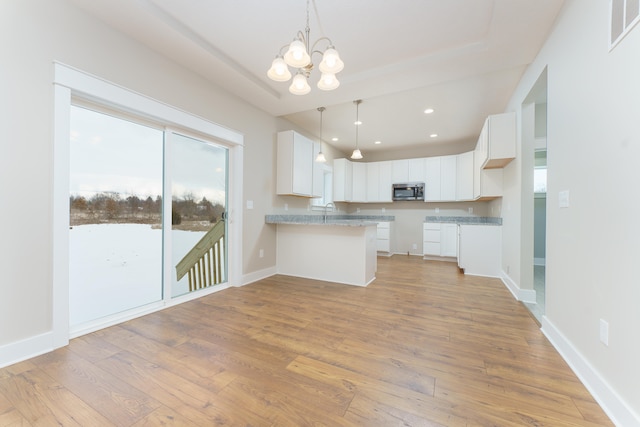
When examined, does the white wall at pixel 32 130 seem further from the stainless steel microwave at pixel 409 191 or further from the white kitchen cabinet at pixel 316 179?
the stainless steel microwave at pixel 409 191

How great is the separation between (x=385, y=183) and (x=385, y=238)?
1.46m

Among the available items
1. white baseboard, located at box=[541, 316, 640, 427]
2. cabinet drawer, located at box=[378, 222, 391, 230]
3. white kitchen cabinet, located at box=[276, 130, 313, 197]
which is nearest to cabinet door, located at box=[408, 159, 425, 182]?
cabinet drawer, located at box=[378, 222, 391, 230]

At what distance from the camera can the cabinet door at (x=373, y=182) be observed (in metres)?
6.64

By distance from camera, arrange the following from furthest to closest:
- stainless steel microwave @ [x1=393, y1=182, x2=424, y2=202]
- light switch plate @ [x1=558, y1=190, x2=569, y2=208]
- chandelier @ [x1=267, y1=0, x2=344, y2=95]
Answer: stainless steel microwave @ [x1=393, y1=182, x2=424, y2=202]
light switch plate @ [x1=558, y1=190, x2=569, y2=208]
chandelier @ [x1=267, y1=0, x2=344, y2=95]

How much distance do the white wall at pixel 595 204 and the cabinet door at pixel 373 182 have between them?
14.6ft

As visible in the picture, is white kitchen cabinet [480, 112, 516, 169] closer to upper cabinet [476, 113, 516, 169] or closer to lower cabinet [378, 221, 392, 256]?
upper cabinet [476, 113, 516, 169]

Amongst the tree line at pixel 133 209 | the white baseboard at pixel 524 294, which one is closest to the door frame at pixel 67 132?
the tree line at pixel 133 209

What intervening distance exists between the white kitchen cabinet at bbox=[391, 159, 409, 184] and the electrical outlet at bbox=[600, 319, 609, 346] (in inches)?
202

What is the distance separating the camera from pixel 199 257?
3.18 m

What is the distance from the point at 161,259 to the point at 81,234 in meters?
0.74

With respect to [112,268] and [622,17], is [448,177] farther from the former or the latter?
[112,268]

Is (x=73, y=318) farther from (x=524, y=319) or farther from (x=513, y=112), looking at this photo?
(x=513, y=112)

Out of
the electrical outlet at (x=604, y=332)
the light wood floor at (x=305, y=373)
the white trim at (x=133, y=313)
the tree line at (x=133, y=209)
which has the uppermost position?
the tree line at (x=133, y=209)

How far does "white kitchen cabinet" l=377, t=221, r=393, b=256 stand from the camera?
620 cm
